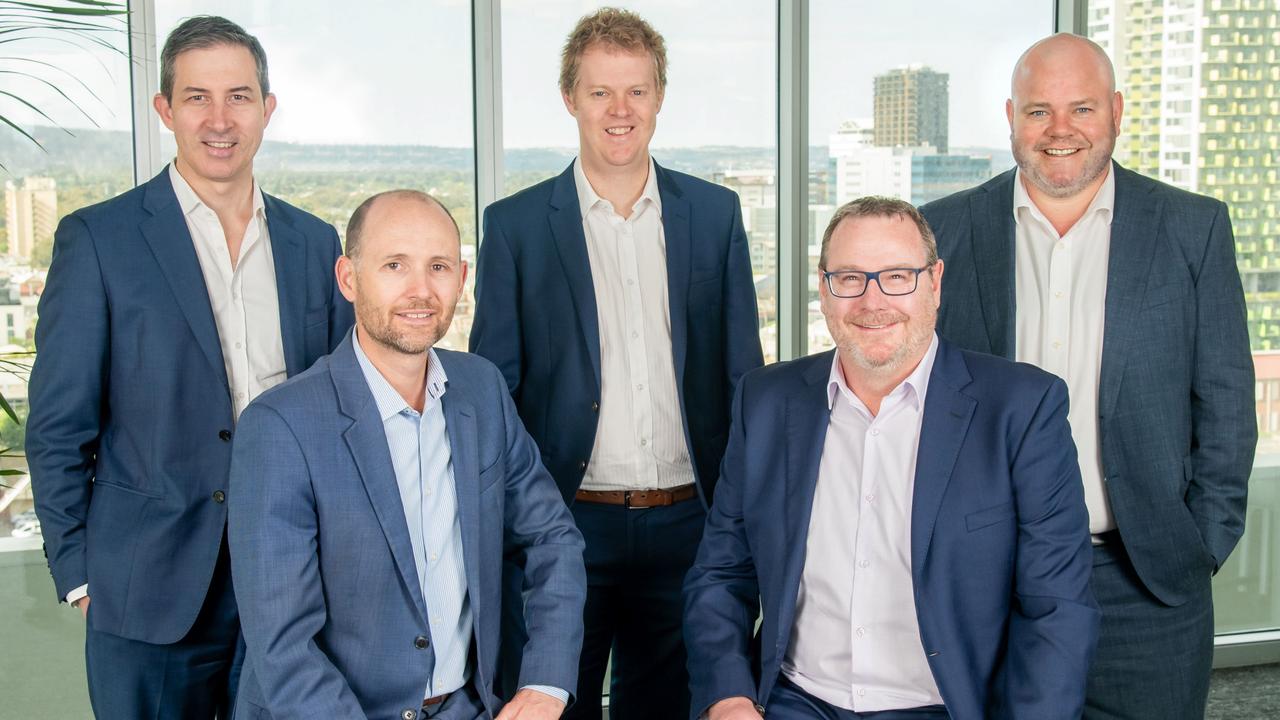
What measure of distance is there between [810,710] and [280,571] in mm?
1049

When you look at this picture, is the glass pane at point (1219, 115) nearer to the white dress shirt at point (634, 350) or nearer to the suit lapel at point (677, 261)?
the suit lapel at point (677, 261)

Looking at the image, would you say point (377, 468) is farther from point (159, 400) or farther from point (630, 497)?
point (630, 497)

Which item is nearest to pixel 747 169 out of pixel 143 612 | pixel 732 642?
pixel 732 642

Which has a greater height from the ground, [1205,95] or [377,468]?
[1205,95]

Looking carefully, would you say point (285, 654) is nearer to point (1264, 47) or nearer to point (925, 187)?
point (925, 187)

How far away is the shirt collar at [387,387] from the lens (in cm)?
213

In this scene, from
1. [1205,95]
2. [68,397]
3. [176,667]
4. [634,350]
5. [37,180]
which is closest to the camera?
[68,397]

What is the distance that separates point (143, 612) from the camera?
2391mm

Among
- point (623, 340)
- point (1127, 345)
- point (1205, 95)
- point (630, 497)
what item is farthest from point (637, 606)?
point (1205, 95)

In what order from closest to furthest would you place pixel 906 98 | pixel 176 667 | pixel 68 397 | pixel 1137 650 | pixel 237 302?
pixel 68 397 < pixel 176 667 < pixel 237 302 < pixel 1137 650 < pixel 906 98

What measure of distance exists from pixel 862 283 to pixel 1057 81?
0.90m

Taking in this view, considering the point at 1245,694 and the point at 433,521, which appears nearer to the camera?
the point at 433,521

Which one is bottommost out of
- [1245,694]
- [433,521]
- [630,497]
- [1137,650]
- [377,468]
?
[1245,694]

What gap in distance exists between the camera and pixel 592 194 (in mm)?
2916
